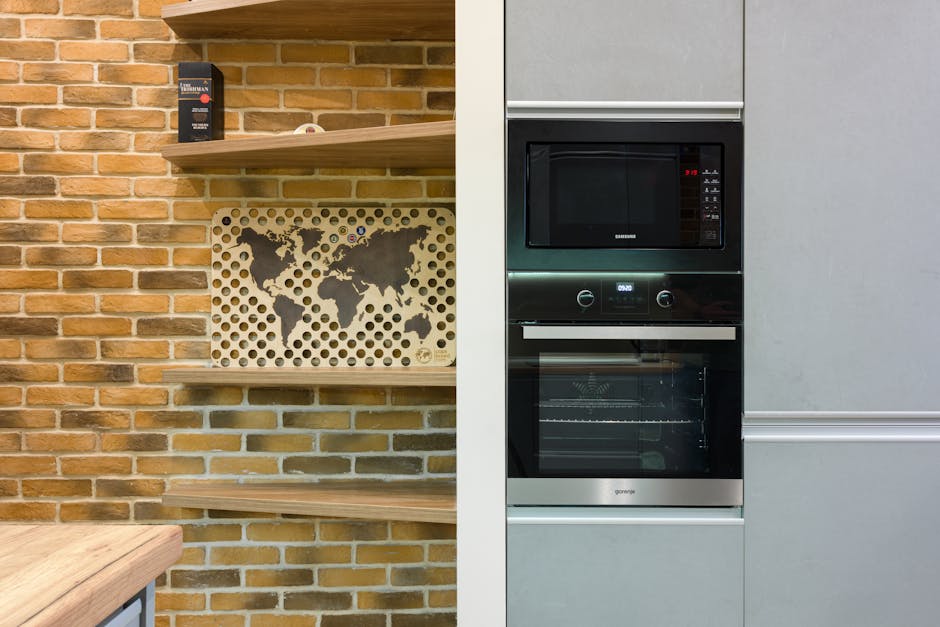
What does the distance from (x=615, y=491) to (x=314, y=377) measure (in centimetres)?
90

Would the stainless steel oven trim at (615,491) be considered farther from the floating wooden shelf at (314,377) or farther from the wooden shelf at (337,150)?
the wooden shelf at (337,150)

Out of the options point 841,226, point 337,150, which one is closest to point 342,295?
point 337,150

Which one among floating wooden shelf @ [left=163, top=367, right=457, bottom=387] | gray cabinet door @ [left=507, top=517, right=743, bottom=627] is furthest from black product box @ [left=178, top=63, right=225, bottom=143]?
gray cabinet door @ [left=507, top=517, right=743, bottom=627]

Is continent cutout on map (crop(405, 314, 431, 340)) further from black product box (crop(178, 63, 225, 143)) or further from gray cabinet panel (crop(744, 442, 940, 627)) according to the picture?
gray cabinet panel (crop(744, 442, 940, 627))

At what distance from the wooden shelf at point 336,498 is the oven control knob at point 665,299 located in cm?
78

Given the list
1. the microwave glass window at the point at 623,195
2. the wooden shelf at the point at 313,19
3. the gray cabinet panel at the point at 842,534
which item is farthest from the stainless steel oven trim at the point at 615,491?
the wooden shelf at the point at 313,19

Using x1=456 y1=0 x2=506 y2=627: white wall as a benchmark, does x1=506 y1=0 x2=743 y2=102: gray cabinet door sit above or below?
above

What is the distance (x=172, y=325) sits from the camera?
89.9 inches

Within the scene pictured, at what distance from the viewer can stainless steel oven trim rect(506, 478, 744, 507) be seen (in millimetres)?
1712

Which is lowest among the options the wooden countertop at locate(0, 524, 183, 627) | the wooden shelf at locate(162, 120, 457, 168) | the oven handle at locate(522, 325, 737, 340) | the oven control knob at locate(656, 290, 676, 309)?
the wooden countertop at locate(0, 524, 183, 627)

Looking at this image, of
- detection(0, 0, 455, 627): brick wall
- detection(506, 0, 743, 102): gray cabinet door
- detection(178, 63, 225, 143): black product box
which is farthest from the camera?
detection(0, 0, 455, 627): brick wall

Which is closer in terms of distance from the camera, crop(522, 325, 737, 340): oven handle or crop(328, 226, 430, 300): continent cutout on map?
crop(522, 325, 737, 340): oven handle

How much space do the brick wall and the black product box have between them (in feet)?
0.44

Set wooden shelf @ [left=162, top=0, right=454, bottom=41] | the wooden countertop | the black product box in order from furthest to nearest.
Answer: the black product box, wooden shelf @ [left=162, top=0, right=454, bottom=41], the wooden countertop
